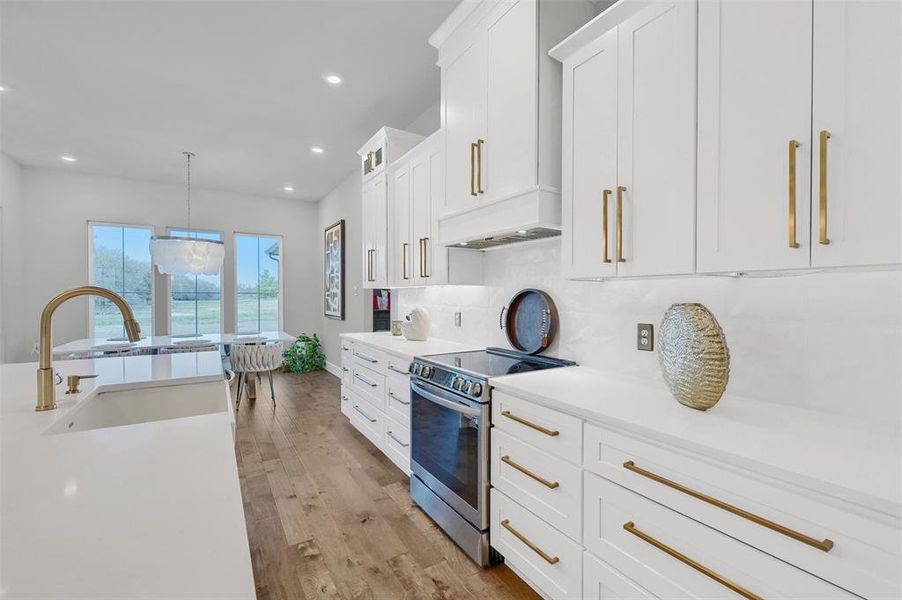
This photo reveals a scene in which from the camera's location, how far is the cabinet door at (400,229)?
126 inches

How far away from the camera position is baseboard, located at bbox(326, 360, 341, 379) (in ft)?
19.4

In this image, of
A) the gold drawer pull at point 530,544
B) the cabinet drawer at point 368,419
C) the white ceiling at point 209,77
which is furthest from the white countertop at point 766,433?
the white ceiling at point 209,77

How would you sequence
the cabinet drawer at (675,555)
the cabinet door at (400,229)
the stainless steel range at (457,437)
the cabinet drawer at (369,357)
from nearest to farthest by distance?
the cabinet drawer at (675,555) < the stainless steel range at (457,437) < the cabinet drawer at (369,357) < the cabinet door at (400,229)

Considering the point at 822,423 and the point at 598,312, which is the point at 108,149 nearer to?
the point at 598,312

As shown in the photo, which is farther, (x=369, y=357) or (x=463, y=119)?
(x=369, y=357)

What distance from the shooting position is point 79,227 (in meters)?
5.41

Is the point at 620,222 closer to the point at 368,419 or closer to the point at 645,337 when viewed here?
the point at 645,337

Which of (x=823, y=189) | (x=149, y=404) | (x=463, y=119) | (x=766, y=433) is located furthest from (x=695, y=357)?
(x=149, y=404)

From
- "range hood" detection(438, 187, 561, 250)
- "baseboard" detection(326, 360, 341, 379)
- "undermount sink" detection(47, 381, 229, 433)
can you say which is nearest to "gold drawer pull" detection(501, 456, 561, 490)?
"range hood" detection(438, 187, 561, 250)

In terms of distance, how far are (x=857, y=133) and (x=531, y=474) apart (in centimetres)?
145

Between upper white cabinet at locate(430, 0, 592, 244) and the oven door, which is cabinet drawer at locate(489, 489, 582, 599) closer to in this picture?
the oven door

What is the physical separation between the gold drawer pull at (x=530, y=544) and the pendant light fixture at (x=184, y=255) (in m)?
4.13

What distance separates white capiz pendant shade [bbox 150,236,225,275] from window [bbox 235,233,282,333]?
2.10m

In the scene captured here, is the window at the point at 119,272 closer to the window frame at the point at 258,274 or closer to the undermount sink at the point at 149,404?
the window frame at the point at 258,274
